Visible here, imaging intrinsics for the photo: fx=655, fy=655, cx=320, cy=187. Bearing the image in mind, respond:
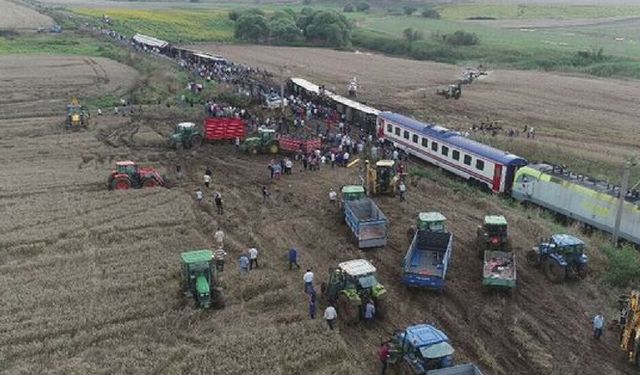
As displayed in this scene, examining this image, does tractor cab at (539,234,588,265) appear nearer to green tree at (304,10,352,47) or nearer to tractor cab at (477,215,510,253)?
tractor cab at (477,215,510,253)

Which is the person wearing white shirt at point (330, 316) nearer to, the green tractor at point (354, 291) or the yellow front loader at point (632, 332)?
the green tractor at point (354, 291)

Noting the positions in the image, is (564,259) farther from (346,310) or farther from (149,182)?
(149,182)

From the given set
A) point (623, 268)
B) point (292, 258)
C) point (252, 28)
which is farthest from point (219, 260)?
point (252, 28)

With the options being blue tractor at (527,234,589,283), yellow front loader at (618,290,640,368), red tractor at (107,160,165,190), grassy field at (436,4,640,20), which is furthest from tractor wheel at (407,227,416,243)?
grassy field at (436,4,640,20)

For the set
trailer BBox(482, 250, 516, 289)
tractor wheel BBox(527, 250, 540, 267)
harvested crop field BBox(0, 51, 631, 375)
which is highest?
trailer BBox(482, 250, 516, 289)

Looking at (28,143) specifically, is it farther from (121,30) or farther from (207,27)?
(207,27)

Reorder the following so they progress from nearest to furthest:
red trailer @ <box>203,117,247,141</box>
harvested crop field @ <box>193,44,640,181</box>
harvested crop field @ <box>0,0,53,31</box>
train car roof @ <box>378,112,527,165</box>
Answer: train car roof @ <box>378,112,527,165</box> → red trailer @ <box>203,117,247,141</box> → harvested crop field @ <box>193,44,640,181</box> → harvested crop field @ <box>0,0,53,31</box>
